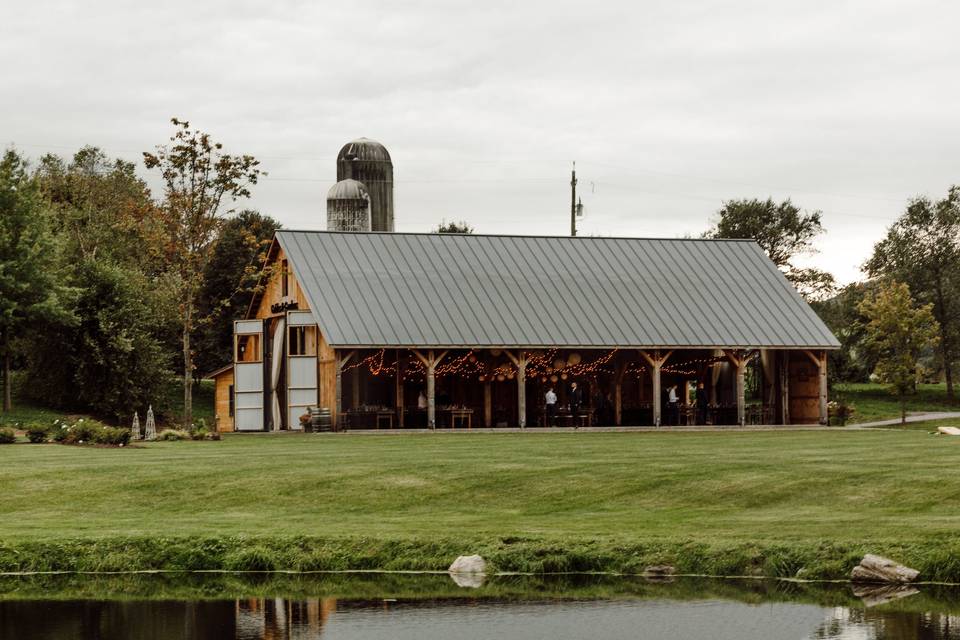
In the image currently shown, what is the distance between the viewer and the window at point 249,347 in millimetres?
52094

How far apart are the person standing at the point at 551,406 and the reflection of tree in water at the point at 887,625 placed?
103 feet

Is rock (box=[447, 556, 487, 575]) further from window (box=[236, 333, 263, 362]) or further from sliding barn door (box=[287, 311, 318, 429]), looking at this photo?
window (box=[236, 333, 263, 362])

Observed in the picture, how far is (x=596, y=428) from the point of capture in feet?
155

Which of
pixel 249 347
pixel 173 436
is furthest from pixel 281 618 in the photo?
pixel 249 347

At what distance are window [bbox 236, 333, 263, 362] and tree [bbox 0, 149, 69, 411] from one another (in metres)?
6.88

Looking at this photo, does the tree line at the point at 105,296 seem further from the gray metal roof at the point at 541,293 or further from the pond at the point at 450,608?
the pond at the point at 450,608

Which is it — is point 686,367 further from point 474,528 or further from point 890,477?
point 474,528

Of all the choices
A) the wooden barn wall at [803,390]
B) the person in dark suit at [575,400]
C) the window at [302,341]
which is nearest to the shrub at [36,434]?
the window at [302,341]

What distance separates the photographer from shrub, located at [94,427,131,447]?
35.6 m

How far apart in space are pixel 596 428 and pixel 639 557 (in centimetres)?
2728

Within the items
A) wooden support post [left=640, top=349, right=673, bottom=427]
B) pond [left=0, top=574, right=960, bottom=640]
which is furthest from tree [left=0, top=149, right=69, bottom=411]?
pond [left=0, top=574, right=960, bottom=640]

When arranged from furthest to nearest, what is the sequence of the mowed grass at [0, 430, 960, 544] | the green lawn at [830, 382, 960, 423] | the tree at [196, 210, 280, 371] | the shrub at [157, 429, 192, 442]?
the tree at [196, 210, 280, 371], the green lawn at [830, 382, 960, 423], the shrub at [157, 429, 192, 442], the mowed grass at [0, 430, 960, 544]

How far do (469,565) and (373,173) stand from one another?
51558 mm

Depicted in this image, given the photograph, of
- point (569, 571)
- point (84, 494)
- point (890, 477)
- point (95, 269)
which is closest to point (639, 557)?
point (569, 571)
